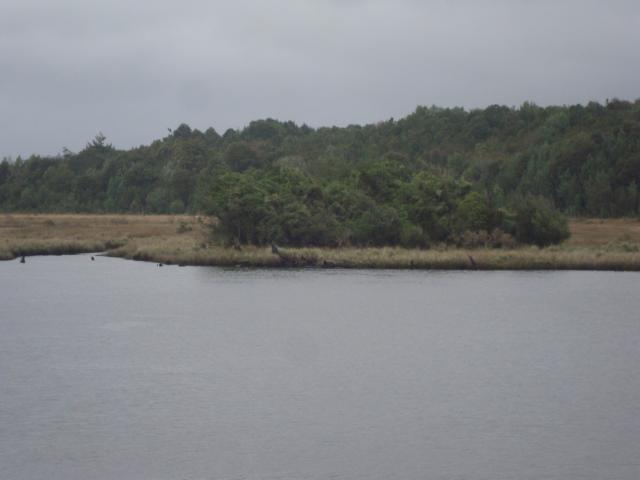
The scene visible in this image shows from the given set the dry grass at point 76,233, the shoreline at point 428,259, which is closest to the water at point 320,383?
the shoreline at point 428,259

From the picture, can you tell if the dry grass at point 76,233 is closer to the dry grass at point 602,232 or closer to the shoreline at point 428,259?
the shoreline at point 428,259

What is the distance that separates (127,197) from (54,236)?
5007 centimetres

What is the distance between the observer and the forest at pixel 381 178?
2709 inches

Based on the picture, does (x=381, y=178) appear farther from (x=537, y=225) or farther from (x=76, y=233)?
(x=76, y=233)

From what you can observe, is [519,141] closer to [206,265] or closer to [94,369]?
[206,265]

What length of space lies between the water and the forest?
15.7 metres

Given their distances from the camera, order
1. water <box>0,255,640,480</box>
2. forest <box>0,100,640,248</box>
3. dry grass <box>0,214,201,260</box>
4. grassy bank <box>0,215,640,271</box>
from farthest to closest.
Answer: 1. dry grass <box>0,214,201,260</box>
2. forest <box>0,100,640,248</box>
3. grassy bank <box>0,215,640,271</box>
4. water <box>0,255,640,480</box>

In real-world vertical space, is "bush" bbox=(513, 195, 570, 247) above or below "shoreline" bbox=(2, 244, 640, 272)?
above

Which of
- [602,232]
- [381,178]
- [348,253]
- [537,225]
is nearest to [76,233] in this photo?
[381,178]

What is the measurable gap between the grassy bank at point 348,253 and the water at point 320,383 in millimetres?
9242

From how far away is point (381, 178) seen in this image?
74.8 meters

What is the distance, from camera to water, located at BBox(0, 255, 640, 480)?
70.1 feet

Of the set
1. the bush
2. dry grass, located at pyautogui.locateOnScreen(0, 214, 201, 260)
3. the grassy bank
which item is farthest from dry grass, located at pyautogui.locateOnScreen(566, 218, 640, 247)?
dry grass, located at pyautogui.locateOnScreen(0, 214, 201, 260)

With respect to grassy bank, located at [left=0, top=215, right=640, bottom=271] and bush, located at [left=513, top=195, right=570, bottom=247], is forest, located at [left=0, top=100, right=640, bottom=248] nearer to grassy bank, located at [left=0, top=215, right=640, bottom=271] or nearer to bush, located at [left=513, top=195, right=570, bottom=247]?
bush, located at [left=513, top=195, right=570, bottom=247]
